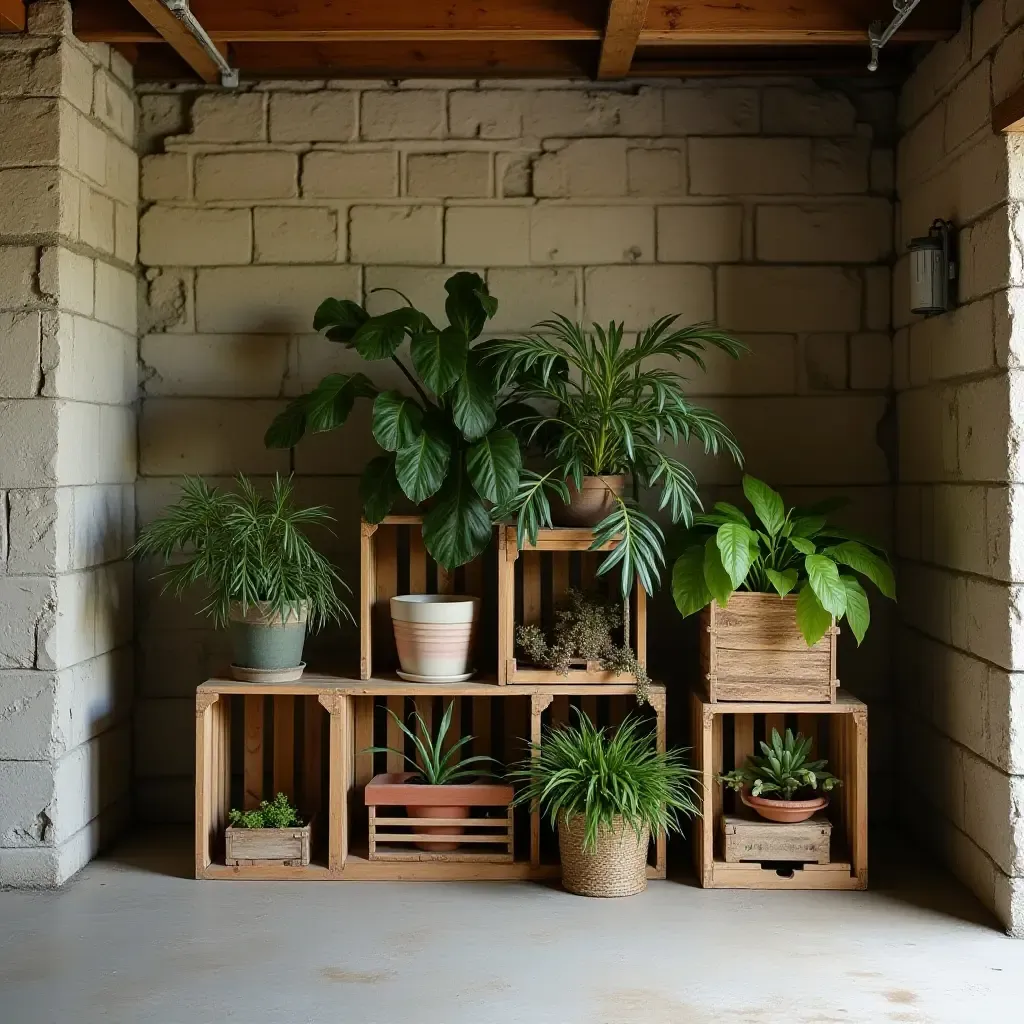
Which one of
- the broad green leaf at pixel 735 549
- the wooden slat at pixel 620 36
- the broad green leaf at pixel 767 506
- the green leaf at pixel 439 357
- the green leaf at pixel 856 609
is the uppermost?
the wooden slat at pixel 620 36

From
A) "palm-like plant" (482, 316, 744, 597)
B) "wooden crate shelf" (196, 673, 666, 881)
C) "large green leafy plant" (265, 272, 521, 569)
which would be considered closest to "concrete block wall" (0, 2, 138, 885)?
"wooden crate shelf" (196, 673, 666, 881)

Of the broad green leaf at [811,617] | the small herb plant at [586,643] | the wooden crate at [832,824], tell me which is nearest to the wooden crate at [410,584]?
the small herb plant at [586,643]

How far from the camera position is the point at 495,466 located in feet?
11.0

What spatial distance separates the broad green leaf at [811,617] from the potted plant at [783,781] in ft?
1.36

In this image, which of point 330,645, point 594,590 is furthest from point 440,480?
point 330,645

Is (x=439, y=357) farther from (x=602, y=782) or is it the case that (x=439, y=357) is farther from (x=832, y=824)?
(x=832, y=824)

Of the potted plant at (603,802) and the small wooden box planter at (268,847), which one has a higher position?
Answer: the potted plant at (603,802)

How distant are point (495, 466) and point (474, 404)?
195 mm

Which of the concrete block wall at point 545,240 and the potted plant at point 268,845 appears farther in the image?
the concrete block wall at point 545,240

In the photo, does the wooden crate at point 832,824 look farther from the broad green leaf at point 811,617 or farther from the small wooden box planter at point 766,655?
the broad green leaf at point 811,617

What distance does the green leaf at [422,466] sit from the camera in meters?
3.36

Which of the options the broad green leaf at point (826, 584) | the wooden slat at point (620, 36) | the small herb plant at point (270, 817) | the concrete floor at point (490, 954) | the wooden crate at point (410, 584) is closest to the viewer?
the concrete floor at point (490, 954)

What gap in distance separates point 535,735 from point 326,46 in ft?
7.61

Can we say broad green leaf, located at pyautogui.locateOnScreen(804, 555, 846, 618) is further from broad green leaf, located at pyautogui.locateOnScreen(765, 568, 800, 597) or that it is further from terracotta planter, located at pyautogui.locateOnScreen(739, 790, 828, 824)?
terracotta planter, located at pyautogui.locateOnScreen(739, 790, 828, 824)
